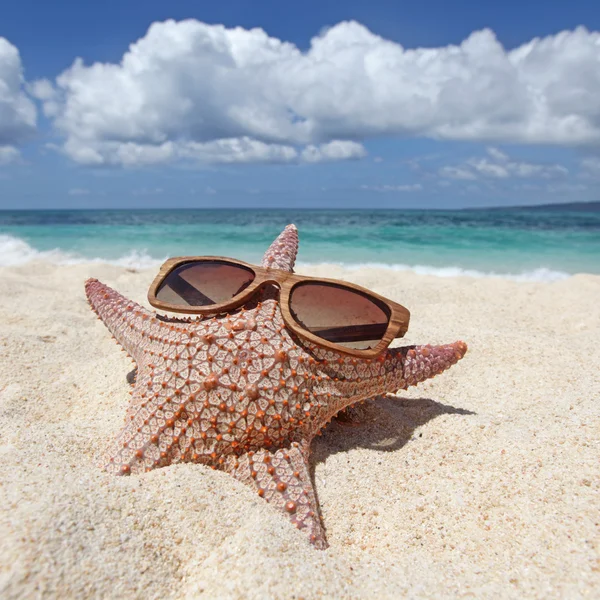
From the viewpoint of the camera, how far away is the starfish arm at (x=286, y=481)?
209cm

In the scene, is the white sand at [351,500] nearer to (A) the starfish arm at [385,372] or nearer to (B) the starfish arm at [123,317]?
(A) the starfish arm at [385,372]

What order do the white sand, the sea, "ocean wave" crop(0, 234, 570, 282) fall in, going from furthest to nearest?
the sea < "ocean wave" crop(0, 234, 570, 282) < the white sand

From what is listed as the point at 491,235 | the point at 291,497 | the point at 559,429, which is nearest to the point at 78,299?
the point at 291,497

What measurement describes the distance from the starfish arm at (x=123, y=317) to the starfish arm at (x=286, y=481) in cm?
89

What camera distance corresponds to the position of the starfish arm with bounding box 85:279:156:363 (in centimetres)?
280

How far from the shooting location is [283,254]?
319cm

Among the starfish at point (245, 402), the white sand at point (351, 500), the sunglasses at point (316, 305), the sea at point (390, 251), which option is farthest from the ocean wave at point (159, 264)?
the starfish at point (245, 402)

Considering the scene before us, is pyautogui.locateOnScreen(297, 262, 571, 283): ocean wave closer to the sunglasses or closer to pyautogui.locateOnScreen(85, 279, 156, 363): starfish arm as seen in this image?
pyautogui.locateOnScreen(85, 279, 156, 363): starfish arm

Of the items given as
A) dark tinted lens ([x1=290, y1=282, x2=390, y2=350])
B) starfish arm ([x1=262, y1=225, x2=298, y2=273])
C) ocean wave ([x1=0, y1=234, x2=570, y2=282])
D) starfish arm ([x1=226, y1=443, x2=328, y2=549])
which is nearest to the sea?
ocean wave ([x1=0, y1=234, x2=570, y2=282])

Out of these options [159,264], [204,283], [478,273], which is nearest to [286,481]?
[204,283]

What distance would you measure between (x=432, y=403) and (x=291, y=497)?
1520mm

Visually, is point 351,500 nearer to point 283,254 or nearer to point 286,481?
point 286,481

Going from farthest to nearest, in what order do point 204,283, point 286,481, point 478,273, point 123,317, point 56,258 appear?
1. point 56,258
2. point 478,273
3. point 123,317
4. point 204,283
5. point 286,481

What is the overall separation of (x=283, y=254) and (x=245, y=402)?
1.19 meters
